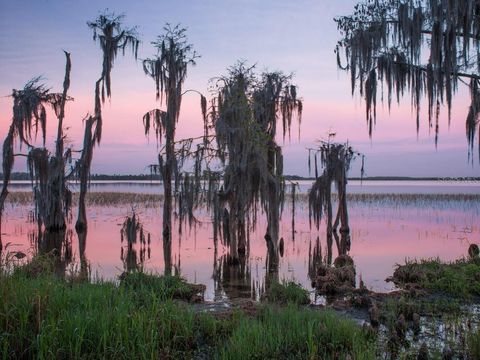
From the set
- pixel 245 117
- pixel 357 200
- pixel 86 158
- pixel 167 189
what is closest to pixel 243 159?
pixel 245 117

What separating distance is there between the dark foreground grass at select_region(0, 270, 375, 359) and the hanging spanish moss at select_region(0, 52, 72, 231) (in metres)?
15.0

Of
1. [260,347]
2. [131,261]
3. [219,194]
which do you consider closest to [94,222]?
[131,261]

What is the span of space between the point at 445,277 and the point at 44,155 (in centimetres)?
1771

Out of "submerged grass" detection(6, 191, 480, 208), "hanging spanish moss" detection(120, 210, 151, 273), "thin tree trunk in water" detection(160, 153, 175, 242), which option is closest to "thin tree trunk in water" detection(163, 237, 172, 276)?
"hanging spanish moss" detection(120, 210, 151, 273)

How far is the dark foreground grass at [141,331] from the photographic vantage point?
4.76 meters

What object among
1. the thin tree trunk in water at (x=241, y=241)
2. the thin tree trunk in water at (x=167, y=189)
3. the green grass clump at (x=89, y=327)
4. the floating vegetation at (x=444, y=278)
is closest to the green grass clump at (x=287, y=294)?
the floating vegetation at (x=444, y=278)

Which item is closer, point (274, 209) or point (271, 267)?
point (271, 267)

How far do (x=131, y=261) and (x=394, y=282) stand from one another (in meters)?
7.94

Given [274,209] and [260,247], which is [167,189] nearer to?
[260,247]

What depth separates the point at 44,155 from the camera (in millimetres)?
21094

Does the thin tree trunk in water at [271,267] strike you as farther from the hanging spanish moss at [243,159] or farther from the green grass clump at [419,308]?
the green grass clump at [419,308]

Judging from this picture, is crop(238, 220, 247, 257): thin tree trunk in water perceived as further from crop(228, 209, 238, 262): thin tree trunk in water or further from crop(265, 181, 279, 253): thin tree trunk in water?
crop(265, 181, 279, 253): thin tree trunk in water

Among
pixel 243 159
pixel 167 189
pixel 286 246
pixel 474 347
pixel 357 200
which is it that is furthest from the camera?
pixel 357 200

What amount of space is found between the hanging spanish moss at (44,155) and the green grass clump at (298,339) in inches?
636
